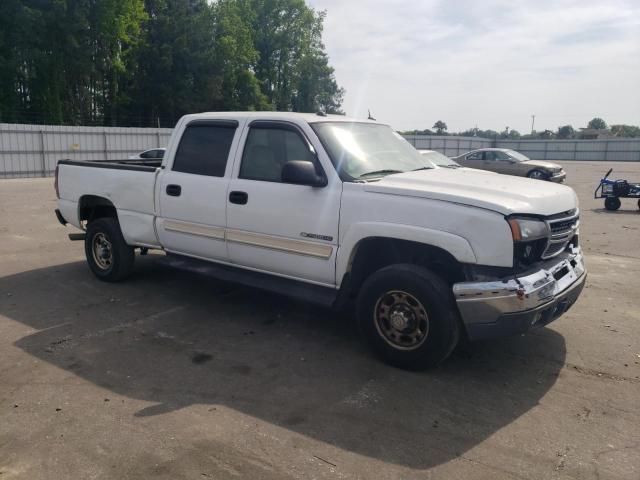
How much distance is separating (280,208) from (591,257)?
5.90 m

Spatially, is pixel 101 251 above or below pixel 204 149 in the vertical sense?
below

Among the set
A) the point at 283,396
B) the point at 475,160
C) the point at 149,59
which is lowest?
the point at 283,396

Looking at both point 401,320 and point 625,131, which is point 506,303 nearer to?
point 401,320

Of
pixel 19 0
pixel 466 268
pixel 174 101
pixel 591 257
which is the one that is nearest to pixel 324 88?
pixel 174 101

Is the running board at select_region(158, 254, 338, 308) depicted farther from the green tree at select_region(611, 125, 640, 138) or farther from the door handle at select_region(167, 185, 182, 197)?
the green tree at select_region(611, 125, 640, 138)

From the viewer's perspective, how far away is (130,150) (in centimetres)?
2981

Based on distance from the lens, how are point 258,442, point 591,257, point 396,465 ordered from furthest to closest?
point 591,257 < point 258,442 < point 396,465

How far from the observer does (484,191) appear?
4.25 meters

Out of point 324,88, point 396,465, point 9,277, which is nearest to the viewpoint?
point 396,465

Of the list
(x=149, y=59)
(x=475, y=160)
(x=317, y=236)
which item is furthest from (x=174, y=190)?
(x=149, y=59)

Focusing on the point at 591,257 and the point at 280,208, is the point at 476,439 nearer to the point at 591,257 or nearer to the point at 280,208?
the point at 280,208

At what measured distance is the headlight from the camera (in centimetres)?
390

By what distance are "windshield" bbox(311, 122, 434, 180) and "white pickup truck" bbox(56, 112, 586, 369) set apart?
0.02 m

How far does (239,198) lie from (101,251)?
262 centimetres
